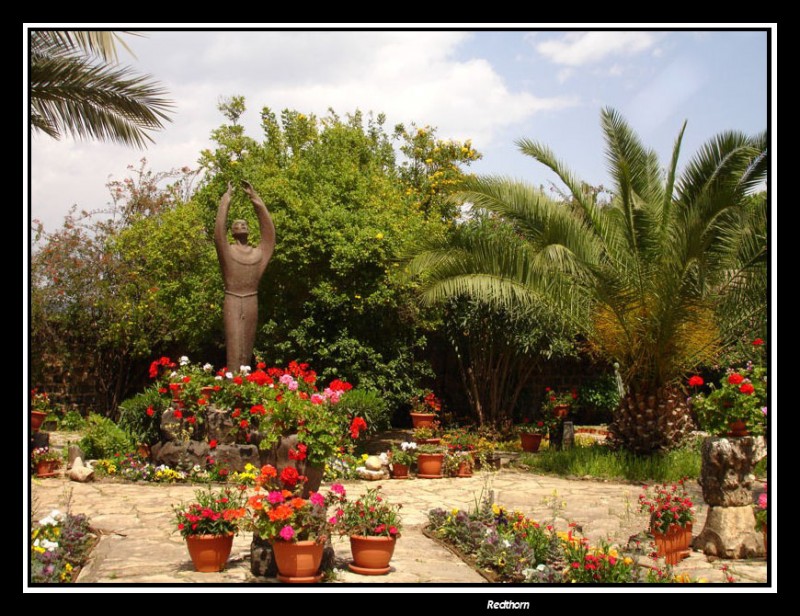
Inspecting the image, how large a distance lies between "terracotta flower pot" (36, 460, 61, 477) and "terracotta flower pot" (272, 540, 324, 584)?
5819mm

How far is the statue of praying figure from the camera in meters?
10.3

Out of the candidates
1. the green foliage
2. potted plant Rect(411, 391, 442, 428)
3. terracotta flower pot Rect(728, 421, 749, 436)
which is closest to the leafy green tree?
potted plant Rect(411, 391, 442, 428)

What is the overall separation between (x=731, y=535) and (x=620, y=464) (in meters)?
4.38

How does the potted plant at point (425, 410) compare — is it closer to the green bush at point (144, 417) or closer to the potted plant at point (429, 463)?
the potted plant at point (429, 463)

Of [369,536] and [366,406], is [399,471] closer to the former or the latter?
[366,406]

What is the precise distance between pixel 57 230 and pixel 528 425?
1022 cm

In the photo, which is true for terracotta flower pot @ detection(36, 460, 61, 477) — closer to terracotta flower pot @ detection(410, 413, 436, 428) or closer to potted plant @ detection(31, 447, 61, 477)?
potted plant @ detection(31, 447, 61, 477)

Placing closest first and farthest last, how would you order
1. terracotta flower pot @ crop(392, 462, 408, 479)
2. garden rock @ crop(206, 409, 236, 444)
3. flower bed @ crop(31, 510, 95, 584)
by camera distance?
1. flower bed @ crop(31, 510, 95, 584)
2. garden rock @ crop(206, 409, 236, 444)
3. terracotta flower pot @ crop(392, 462, 408, 479)

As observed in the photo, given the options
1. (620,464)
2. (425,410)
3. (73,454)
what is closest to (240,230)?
(73,454)

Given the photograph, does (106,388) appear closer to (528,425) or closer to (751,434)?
(528,425)

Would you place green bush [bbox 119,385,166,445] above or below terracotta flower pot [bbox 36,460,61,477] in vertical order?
above
